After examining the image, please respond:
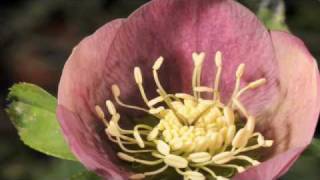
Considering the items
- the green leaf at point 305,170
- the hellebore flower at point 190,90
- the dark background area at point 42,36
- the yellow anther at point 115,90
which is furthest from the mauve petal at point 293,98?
the dark background area at point 42,36

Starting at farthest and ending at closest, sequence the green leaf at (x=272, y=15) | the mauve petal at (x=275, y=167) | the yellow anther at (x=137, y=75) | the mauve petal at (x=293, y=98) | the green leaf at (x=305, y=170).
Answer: the green leaf at (x=305, y=170)
the green leaf at (x=272, y=15)
the yellow anther at (x=137, y=75)
the mauve petal at (x=293, y=98)
the mauve petal at (x=275, y=167)

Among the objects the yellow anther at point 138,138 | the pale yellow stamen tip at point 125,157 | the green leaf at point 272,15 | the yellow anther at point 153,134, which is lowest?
the yellow anther at point 153,134

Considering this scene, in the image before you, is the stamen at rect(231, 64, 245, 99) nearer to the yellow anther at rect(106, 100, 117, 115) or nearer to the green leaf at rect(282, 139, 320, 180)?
the yellow anther at rect(106, 100, 117, 115)

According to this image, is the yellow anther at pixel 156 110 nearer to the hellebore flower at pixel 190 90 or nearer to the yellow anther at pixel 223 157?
the hellebore flower at pixel 190 90

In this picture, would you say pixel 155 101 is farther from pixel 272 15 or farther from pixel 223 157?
pixel 272 15

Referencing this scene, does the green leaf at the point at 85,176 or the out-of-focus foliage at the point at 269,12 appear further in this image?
the out-of-focus foliage at the point at 269,12

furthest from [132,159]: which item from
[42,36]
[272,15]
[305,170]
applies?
[42,36]

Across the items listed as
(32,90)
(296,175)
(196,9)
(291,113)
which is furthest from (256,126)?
(296,175)
